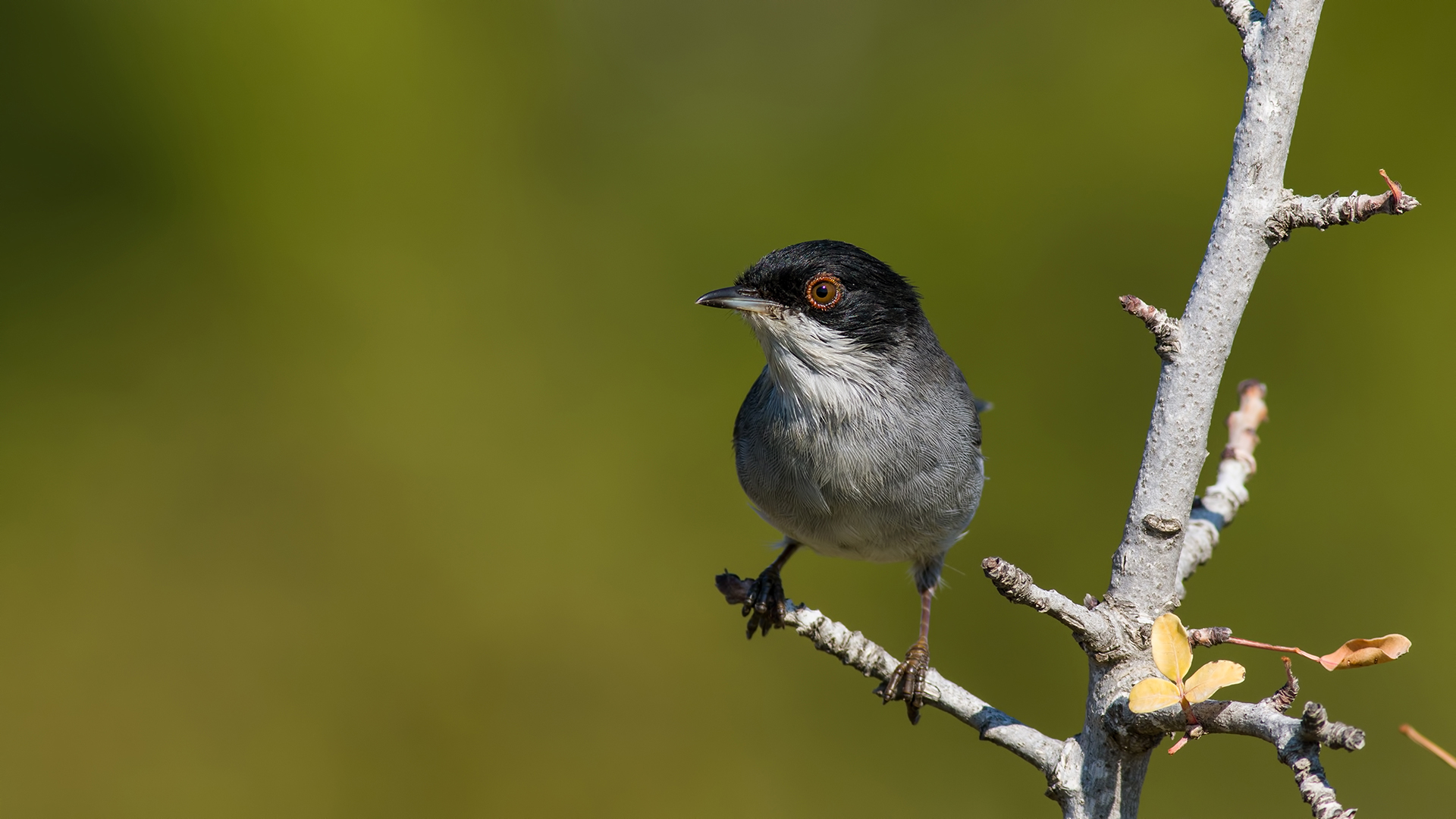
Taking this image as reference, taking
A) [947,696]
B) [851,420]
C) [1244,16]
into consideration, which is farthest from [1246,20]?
[947,696]

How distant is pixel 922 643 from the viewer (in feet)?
14.4

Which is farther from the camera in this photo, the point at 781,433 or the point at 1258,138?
the point at 781,433

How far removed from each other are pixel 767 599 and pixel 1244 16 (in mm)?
2526

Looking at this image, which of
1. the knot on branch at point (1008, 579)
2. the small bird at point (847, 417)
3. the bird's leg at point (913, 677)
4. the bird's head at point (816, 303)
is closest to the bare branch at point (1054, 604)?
the knot on branch at point (1008, 579)

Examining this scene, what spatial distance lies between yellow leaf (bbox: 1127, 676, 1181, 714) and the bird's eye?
2043 millimetres

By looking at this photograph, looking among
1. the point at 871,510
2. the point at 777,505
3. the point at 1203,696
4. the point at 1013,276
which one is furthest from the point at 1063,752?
the point at 1013,276

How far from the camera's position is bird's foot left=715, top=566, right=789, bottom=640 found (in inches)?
139

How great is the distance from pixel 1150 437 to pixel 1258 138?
2.47 ft

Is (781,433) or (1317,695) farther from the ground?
(1317,695)

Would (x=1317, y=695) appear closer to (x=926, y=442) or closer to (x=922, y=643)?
(x=922, y=643)

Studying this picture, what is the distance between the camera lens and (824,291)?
12.9 feet

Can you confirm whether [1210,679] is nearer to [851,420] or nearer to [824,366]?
[851,420]

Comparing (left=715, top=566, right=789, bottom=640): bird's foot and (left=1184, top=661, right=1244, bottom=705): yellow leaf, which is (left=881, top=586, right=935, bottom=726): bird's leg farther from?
(left=1184, top=661, right=1244, bottom=705): yellow leaf

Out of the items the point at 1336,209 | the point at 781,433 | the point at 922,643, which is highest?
the point at 1336,209
